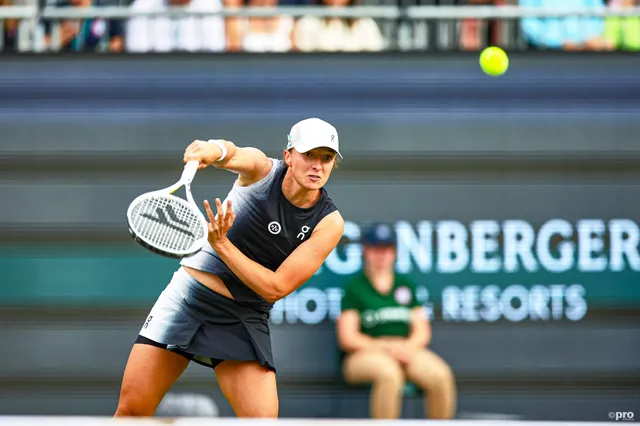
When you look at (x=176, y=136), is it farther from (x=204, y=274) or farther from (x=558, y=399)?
(x=558, y=399)

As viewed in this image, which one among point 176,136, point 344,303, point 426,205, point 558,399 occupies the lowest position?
point 558,399

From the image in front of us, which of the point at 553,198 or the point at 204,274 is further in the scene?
the point at 553,198

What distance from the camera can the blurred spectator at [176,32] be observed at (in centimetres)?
562

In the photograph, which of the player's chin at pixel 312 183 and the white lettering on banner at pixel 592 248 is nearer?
the player's chin at pixel 312 183

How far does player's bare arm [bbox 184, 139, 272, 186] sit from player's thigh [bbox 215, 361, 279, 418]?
0.67 m

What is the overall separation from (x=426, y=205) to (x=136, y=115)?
1635 mm

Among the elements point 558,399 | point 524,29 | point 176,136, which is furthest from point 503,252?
point 176,136

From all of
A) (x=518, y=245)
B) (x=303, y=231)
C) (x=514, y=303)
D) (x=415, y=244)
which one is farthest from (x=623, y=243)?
(x=303, y=231)

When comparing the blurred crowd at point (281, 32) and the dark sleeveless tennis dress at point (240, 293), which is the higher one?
the blurred crowd at point (281, 32)

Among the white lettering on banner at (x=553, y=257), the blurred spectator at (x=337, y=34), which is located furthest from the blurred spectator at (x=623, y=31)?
the blurred spectator at (x=337, y=34)

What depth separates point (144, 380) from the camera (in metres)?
3.77

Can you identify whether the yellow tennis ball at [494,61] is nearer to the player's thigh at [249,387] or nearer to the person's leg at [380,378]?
the person's leg at [380,378]

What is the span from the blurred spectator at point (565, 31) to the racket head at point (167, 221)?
2777 millimetres

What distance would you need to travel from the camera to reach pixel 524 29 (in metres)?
5.62
